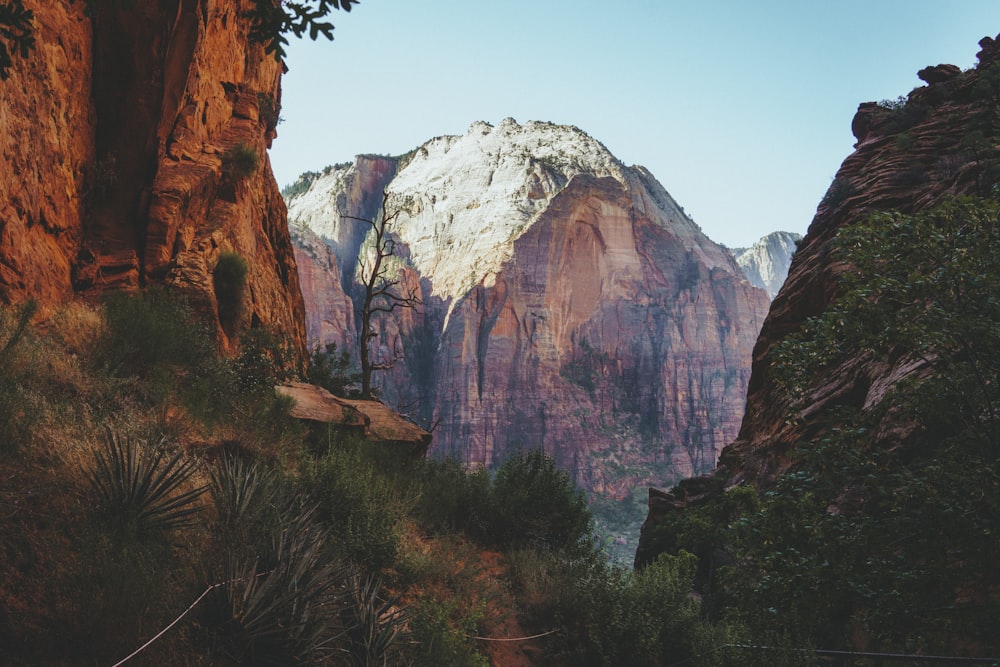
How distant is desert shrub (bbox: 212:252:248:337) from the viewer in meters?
13.4

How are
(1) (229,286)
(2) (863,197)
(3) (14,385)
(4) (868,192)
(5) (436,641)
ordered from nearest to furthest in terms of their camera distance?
(3) (14,385) < (5) (436,641) < (1) (229,286) < (4) (868,192) < (2) (863,197)

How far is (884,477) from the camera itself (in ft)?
17.7

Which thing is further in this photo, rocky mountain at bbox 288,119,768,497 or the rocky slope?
rocky mountain at bbox 288,119,768,497

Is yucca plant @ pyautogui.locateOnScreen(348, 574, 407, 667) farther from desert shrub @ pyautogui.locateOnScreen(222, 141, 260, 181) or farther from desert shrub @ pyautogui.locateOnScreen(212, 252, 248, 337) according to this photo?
desert shrub @ pyautogui.locateOnScreen(222, 141, 260, 181)

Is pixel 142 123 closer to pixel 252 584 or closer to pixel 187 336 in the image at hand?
pixel 187 336

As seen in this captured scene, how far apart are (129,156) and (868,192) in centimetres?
1962

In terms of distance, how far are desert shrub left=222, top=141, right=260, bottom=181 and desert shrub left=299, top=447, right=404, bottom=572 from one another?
913 cm

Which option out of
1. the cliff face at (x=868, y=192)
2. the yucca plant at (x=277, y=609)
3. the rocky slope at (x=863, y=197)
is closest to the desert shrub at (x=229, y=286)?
the yucca plant at (x=277, y=609)

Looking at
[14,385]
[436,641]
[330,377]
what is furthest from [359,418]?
[14,385]

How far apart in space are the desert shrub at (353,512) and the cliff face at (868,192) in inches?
404

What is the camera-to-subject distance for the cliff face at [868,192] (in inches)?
583

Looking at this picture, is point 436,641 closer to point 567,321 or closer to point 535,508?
point 535,508

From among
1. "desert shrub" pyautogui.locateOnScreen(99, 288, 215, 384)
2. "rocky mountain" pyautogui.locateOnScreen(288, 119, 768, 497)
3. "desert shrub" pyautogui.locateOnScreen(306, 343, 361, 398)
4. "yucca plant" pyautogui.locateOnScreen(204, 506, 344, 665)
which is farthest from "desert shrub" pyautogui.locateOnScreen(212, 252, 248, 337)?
"rocky mountain" pyautogui.locateOnScreen(288, 119, 768, 497)

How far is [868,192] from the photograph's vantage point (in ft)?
61.7
